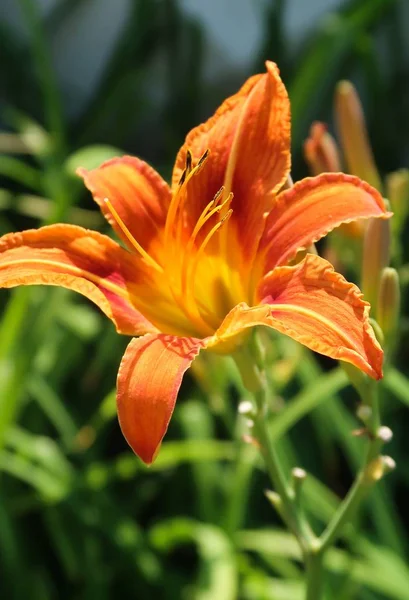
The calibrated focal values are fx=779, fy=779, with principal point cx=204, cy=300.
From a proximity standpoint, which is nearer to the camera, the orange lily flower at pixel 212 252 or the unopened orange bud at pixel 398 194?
the orange lily flower at pixel 212 252

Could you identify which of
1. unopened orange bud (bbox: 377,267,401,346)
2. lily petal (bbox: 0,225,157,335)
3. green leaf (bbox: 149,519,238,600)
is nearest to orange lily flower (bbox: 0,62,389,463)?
lily petal (bbox: 0,225,157,335)

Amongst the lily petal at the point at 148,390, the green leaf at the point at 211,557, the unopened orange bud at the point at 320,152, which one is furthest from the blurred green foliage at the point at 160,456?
the lily petal at the point at 148,390

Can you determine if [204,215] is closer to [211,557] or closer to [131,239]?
[131,239]

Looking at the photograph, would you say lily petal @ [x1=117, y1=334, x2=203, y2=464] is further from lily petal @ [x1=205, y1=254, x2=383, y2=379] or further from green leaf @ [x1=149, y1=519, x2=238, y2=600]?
green leaf @ [x1=149, y1=519, x2=238, y2=600]

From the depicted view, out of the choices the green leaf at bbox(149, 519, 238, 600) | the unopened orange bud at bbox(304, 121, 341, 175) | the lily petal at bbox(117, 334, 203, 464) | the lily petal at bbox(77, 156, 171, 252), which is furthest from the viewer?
the green leaf at bbox(149, 519, 238, 600)

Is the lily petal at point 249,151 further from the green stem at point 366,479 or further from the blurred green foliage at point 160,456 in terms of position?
the blurred green foliage at point 160,456

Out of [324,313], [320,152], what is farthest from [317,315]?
[320,152]

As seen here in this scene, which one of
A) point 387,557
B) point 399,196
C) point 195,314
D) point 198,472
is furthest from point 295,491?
point 198,472
